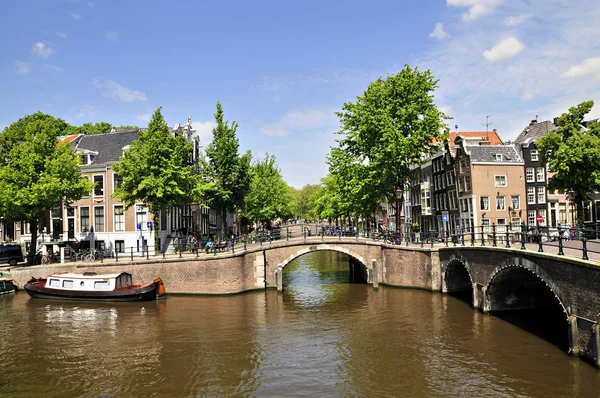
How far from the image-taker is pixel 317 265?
51.8 metres

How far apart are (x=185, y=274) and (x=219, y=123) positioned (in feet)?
58.6

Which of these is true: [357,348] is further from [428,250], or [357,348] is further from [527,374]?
[428,250]

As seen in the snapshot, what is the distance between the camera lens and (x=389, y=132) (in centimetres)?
3662

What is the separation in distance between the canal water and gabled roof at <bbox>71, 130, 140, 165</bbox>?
18171 mm

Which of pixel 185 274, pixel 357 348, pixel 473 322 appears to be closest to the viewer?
pixel 357 348

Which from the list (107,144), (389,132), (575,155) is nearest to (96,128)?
(107,144)

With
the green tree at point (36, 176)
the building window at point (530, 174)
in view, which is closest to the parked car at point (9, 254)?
the green tree at point (36, 176)

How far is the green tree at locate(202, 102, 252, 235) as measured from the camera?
45.8m

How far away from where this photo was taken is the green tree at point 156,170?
1405 inches

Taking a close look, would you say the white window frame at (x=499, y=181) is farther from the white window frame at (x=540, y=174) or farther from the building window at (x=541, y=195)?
the building window at (x=541, y=195)

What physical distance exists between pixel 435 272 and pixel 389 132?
11641mm

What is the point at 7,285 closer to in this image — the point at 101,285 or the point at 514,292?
the point at 101,285

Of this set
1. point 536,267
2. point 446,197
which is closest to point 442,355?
point 536,267

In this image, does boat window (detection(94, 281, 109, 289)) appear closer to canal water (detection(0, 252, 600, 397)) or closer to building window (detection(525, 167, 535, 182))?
canal water (detection(0, 252, 600, 397))
